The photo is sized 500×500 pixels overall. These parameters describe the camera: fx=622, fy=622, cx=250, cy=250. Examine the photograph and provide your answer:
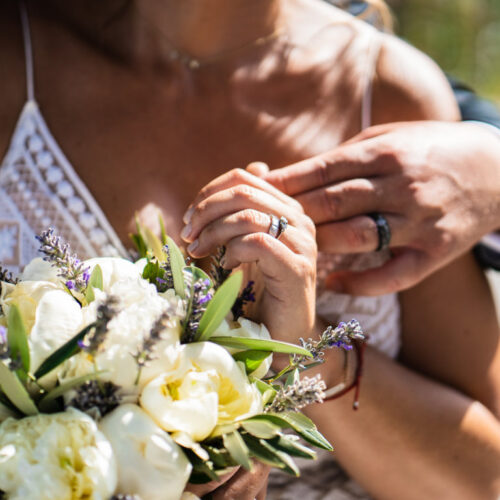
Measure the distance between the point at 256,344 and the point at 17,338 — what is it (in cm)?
26

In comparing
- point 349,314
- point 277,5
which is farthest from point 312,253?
point 277,5

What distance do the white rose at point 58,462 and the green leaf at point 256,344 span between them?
0.18 m

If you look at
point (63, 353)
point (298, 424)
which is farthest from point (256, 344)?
point (63, 353)

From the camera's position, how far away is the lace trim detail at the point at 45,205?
1.24 meters

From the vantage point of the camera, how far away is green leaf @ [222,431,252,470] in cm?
61

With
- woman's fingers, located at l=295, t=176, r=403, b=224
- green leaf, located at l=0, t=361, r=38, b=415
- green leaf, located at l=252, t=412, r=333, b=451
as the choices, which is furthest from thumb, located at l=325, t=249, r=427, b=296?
green leaf, located at l=0, t=361, r=38, b=415

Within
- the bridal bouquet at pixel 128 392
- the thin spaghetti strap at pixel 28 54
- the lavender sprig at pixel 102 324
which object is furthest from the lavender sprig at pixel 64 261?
the thin spaghetti strap at pixel 28 54

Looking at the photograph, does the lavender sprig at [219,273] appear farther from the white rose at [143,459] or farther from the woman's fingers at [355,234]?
the woman's fingers at [355,234]

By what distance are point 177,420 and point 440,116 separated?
3.19ft

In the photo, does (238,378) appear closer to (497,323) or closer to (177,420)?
(177,420)

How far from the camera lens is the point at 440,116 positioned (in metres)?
1.33

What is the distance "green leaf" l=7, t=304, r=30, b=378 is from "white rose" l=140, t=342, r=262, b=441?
0.40 ft

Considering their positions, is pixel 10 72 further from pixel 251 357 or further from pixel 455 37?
pixel 455 37

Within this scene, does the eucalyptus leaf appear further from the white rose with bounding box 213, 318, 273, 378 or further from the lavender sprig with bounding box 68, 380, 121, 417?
the lavender sprig with bounding box 68, 380, 121, 417
